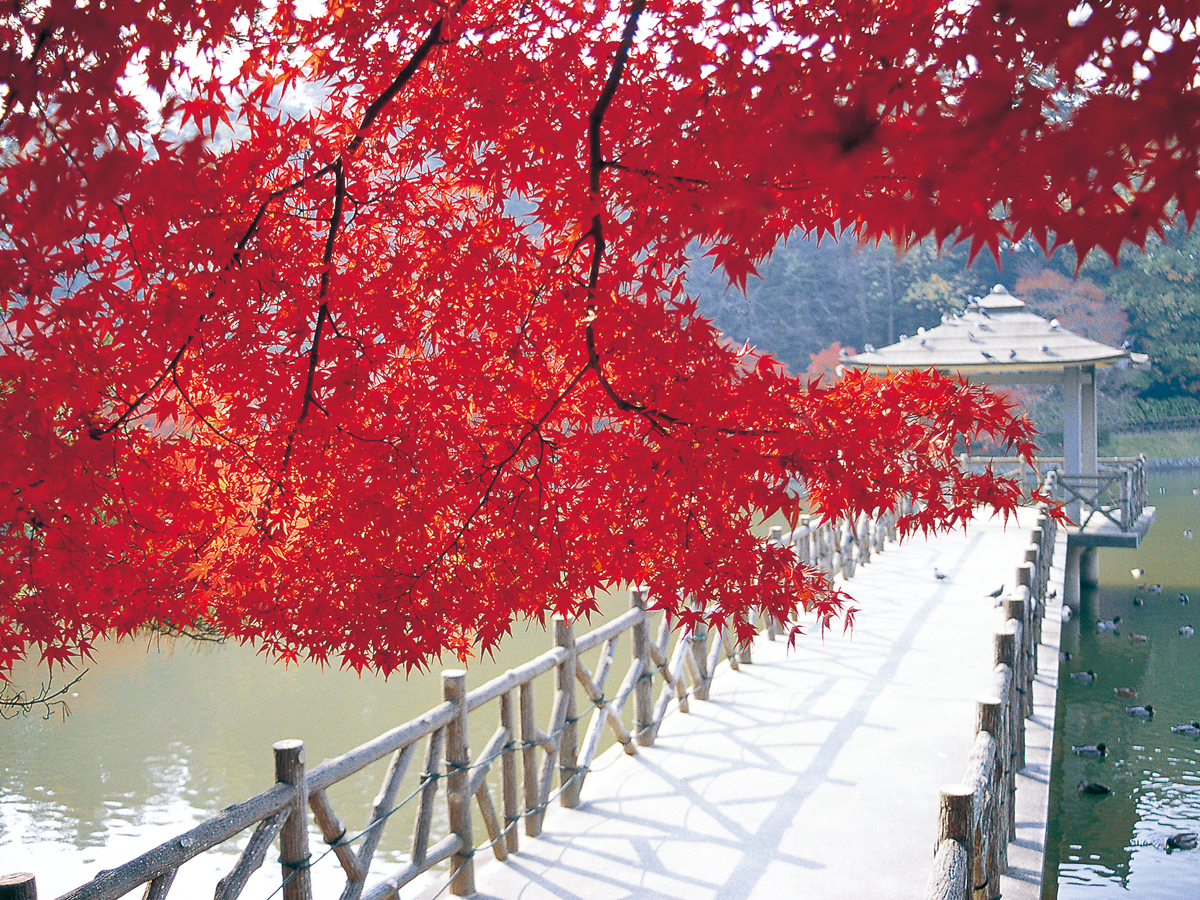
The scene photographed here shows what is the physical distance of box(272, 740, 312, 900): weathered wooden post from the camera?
304cm

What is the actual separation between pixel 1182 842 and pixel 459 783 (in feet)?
A: 16.4

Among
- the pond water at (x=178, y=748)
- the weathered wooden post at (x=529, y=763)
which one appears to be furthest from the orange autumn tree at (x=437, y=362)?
the pond water at (x=178, y=748)

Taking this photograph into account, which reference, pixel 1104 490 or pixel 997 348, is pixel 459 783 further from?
pixel 997 348

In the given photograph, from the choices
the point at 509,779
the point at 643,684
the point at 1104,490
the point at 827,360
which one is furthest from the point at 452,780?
the point at 827,360

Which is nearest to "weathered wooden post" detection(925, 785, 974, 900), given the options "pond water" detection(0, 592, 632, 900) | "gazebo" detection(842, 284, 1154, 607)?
"pond water" detection(0, 592, 632, 900)

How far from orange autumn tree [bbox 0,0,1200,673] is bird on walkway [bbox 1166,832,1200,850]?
4.68 metres

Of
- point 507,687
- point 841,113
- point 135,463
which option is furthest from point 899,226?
point 507,687

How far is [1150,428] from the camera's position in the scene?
86.9 ft

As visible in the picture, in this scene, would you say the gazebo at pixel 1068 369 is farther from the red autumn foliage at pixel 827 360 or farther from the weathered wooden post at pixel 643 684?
the red autumn foliage at pixel 827 360

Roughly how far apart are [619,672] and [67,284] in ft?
26.2

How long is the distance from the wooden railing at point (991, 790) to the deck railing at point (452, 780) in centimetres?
136

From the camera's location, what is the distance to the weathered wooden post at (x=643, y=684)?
18.1 ft

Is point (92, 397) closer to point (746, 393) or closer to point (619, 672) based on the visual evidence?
point (746, 393)

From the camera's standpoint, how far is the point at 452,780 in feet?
13.3
